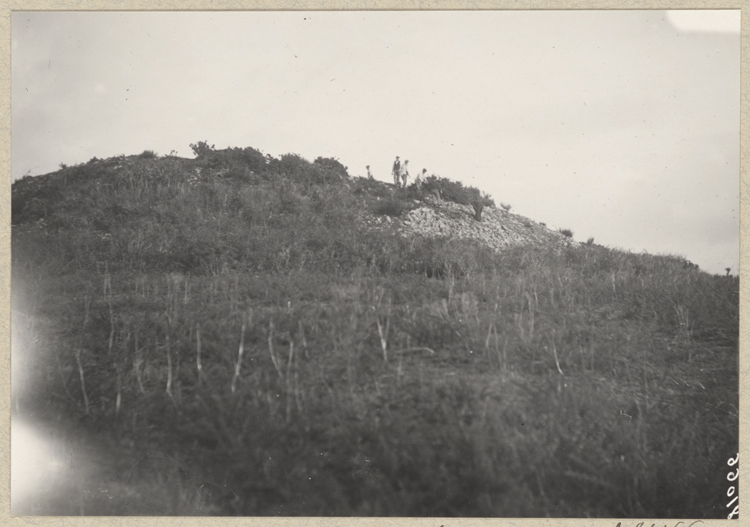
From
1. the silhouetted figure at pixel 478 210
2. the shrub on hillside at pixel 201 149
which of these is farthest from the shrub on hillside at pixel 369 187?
the shrub on hillside at pixel 201 149

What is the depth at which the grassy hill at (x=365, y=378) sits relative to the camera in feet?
12.1

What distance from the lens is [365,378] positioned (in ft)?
13.4

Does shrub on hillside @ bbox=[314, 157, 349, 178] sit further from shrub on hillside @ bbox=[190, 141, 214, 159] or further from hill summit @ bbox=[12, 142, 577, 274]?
shrub on hillside @ bbox=[190, 141, 214, 159]

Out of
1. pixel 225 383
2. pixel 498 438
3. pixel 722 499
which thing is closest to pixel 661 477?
pixel 722 499

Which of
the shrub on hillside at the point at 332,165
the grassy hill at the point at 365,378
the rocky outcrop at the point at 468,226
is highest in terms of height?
the shrub on hillside at the point at 332,165

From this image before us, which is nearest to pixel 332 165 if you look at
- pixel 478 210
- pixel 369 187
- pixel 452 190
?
pixel 369 187

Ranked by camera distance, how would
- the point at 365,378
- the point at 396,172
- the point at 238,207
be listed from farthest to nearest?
the point at 396,172
the point at 238,207
the point at 365,378

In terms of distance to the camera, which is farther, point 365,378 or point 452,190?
point 452,190

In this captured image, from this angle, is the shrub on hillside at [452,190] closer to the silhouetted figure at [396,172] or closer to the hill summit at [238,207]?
the hill summit at [238,207]

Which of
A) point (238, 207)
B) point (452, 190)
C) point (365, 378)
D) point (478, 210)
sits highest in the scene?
point (452, 190)

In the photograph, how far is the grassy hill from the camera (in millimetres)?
3689

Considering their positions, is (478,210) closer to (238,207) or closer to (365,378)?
(238,207)

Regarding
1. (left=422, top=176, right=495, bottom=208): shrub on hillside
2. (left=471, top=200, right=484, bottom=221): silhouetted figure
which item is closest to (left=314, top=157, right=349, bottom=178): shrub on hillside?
(left=422, top=176, right=495, bottom=208): shrub on hillside

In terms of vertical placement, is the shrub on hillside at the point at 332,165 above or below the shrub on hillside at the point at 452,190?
above
